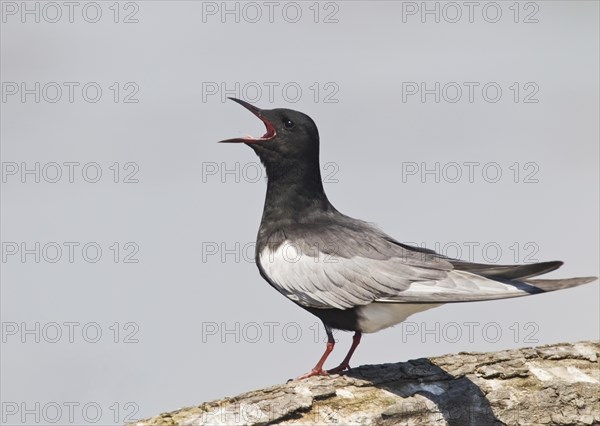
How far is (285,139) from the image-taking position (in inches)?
445

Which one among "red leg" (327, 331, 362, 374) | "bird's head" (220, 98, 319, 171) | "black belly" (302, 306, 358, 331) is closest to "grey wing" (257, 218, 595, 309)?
"black belly" (302, 306, 358, 331)

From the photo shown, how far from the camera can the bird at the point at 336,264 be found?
902cm

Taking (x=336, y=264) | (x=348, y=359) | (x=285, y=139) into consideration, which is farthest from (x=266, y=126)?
(x=348, y=359)

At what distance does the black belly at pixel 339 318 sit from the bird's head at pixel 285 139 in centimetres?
193

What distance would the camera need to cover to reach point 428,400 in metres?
8.78

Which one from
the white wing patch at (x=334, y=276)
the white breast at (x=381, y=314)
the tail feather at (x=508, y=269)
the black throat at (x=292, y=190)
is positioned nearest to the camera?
the tail feather at (x=508, y=269)

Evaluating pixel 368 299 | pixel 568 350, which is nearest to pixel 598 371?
pixel 568 350

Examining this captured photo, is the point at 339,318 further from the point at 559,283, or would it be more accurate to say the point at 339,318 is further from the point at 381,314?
the point at 559,283

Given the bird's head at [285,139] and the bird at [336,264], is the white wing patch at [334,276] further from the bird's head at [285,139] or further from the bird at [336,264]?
the bird's head at [285,139]

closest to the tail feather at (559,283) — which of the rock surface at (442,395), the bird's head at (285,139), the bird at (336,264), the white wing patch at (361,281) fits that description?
the bird at (336,264)

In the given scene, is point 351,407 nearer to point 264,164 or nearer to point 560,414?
point 560,414

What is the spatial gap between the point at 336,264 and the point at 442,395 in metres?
1.92

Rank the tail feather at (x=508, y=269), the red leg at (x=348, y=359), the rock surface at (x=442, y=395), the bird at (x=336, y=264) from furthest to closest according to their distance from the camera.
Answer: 1. the red leg at (x=348, y=359)
2. the bird at (x=336, y=264)
3. the tail feather at (x=508, y=269)
4. the rock surface at (x=442, y=395)

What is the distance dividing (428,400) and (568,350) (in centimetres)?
179
